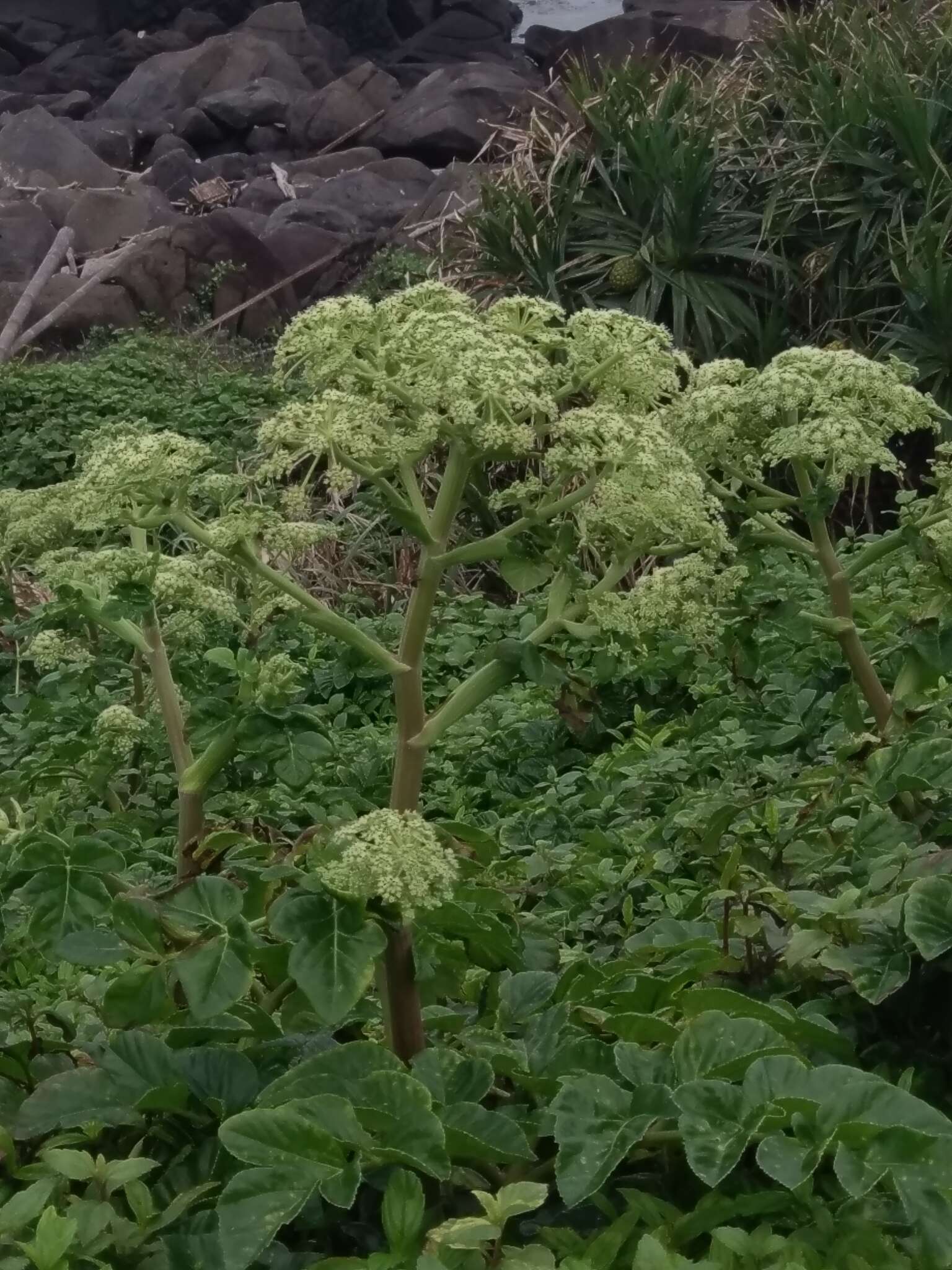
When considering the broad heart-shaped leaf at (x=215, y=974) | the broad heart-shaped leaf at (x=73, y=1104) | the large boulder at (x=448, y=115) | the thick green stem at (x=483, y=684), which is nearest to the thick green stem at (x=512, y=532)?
the thick green stem at (x=483, y=684)

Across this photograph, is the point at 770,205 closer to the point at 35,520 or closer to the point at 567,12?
the point at 35,520

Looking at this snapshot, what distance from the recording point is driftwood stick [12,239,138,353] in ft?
42.6

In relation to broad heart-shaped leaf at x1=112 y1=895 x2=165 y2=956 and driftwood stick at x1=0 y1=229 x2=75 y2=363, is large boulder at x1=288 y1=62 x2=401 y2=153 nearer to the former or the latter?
driftwood stick at x1=0 y1=229 x2=75 y2=363

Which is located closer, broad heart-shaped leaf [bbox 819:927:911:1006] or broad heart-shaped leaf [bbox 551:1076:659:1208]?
broad heart-shaped leaf [bbox 551:1076:659:1208]

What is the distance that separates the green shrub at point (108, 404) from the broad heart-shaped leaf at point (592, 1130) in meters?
6.07

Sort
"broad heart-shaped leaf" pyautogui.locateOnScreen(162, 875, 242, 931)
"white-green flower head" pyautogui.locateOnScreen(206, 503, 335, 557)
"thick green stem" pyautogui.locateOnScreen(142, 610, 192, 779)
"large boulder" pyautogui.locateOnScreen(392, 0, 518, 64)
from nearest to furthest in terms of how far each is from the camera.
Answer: "broad heart-shaped leaf" pyautogui.locateOnScreen(162, 875, 242, 931) → "white-green flower head" pyautogui.locateOnScreen(206, 503, 335, 557) → "thick green stem" pyautogui.locateOnScreen(142, 610, 192, 779) → "large boulder" pyautogui.locateOnScreen(392, 0, 518, 64)

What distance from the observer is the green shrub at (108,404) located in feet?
27.6

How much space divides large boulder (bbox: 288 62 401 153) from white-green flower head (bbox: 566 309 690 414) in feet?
68.9

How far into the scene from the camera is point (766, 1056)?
1.51 meters

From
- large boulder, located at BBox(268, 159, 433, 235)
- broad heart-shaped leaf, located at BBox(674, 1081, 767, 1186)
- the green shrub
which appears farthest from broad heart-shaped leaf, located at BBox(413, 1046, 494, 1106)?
large boulder, located at BBox(268, 159, 433, 235)

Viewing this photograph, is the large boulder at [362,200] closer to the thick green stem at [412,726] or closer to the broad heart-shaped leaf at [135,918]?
the thick green stem at [412,726]

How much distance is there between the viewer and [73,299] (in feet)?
44.5

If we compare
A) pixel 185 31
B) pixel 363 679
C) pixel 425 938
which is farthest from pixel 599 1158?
pixel 185 31

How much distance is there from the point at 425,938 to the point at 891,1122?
60 centimetres
